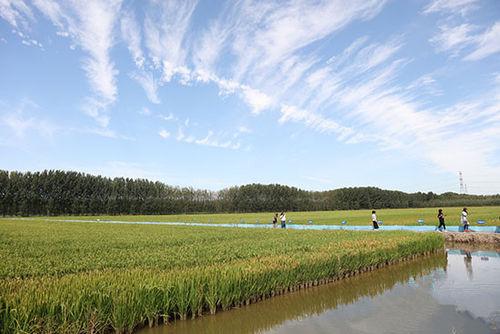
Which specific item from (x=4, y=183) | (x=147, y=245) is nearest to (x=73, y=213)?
(x=4, y=183)

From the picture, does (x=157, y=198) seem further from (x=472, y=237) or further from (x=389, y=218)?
(x=472, y=237)

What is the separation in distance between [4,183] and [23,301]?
107m

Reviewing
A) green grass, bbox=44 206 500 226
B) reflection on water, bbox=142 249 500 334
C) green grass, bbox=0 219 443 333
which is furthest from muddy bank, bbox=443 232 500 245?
green grass, bbox=0 219 443 333

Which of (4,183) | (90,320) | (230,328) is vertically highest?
(4,183)

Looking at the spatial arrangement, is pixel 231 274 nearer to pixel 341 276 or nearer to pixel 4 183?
pixel 341 276

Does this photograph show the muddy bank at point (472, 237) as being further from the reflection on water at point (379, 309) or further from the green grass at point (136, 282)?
the green grass at point (136, 282)

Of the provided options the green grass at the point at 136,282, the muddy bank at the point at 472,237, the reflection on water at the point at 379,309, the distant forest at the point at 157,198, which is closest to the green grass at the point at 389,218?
the muddy bank at the point at 472,237

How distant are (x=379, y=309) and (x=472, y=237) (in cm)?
1889

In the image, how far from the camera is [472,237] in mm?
25531

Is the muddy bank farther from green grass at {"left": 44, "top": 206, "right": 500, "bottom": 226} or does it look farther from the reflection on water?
the reflection on water

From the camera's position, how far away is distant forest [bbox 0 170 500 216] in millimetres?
100562

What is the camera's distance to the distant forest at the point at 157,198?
10056cm

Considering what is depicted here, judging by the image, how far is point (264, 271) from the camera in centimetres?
1170

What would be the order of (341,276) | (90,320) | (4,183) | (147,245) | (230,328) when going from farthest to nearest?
1. (4,183)
2. (147,245)
3. (341,276)
4. (230,328)
5. (90,320)
